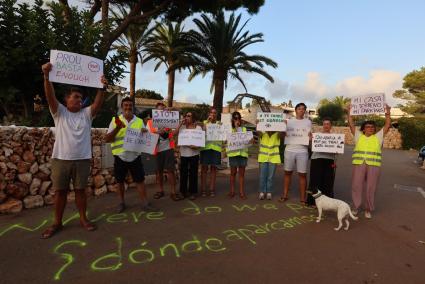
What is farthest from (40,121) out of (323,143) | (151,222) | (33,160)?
(323,143)

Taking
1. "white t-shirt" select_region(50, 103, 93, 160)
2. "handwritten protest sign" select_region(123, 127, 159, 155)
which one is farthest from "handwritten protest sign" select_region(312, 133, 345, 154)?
"white t-shirt" select_region(50, 103, 93, 160)

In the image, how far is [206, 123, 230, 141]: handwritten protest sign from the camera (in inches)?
259

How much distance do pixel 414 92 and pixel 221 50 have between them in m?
33.0

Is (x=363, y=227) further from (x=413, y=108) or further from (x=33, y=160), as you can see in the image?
(x=413, y=108)

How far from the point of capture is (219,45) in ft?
61.0

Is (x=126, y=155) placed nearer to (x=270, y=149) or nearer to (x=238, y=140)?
(x=238, y=140)

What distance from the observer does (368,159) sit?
18.4 feet

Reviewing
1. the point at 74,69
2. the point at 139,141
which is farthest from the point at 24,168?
the point at 74,69

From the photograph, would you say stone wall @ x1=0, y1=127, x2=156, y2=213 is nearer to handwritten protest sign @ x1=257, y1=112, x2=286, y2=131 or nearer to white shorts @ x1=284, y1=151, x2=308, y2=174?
handwritten protest sign @ x1=257, y1=112, x2=286, y2=131

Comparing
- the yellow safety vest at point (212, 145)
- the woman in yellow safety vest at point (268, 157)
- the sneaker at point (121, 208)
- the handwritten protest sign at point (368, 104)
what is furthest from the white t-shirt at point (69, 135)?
the handwritten protest sign at point (368, 104)

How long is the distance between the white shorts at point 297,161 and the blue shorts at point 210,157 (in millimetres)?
1426

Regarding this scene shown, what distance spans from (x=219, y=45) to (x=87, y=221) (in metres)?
15.7

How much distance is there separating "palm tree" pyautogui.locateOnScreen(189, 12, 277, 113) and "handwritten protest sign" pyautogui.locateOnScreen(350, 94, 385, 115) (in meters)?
13.1

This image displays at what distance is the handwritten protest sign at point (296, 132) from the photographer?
20.6 feet
